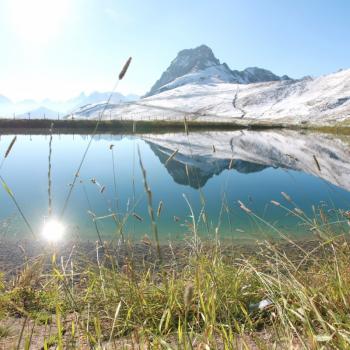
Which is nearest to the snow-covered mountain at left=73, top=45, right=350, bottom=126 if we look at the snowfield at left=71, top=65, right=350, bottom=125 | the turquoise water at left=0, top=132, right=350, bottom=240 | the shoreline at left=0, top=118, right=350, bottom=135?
the snowfield at left=71, top=65, right=350, bottom=125

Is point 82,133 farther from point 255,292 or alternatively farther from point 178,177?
point 255,292

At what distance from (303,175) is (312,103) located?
125466mm

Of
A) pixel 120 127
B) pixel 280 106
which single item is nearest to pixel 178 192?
pixel 120 127

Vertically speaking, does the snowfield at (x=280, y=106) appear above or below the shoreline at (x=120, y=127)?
above

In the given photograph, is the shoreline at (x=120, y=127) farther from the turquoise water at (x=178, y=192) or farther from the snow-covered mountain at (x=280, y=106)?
the turquoise water at (x=178, y=192)

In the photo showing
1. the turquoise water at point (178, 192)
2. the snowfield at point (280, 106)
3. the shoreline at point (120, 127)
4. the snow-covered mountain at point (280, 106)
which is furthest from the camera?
the snowfield at point (280, 106)

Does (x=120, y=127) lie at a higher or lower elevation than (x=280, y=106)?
lower

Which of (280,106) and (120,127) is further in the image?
(280,106)

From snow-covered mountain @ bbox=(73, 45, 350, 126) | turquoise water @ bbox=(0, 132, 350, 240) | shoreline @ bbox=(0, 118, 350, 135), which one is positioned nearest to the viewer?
turquoise water @ bbox=(0, 132, 350, 240)

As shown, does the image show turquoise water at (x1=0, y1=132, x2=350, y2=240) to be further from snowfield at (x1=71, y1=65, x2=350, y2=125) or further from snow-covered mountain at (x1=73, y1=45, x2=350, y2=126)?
snowfield at (x1=71, y1=65, x2=350, y2=125)

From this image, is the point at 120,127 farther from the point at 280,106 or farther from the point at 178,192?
the point at 280,106

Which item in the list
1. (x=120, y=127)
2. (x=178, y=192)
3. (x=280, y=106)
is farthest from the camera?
(x=280, y=106)

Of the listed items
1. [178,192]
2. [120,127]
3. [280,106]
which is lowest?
[178,192]

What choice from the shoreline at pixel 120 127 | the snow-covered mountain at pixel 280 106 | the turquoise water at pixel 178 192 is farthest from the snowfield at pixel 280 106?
the turquoise water at pixel 178 192
